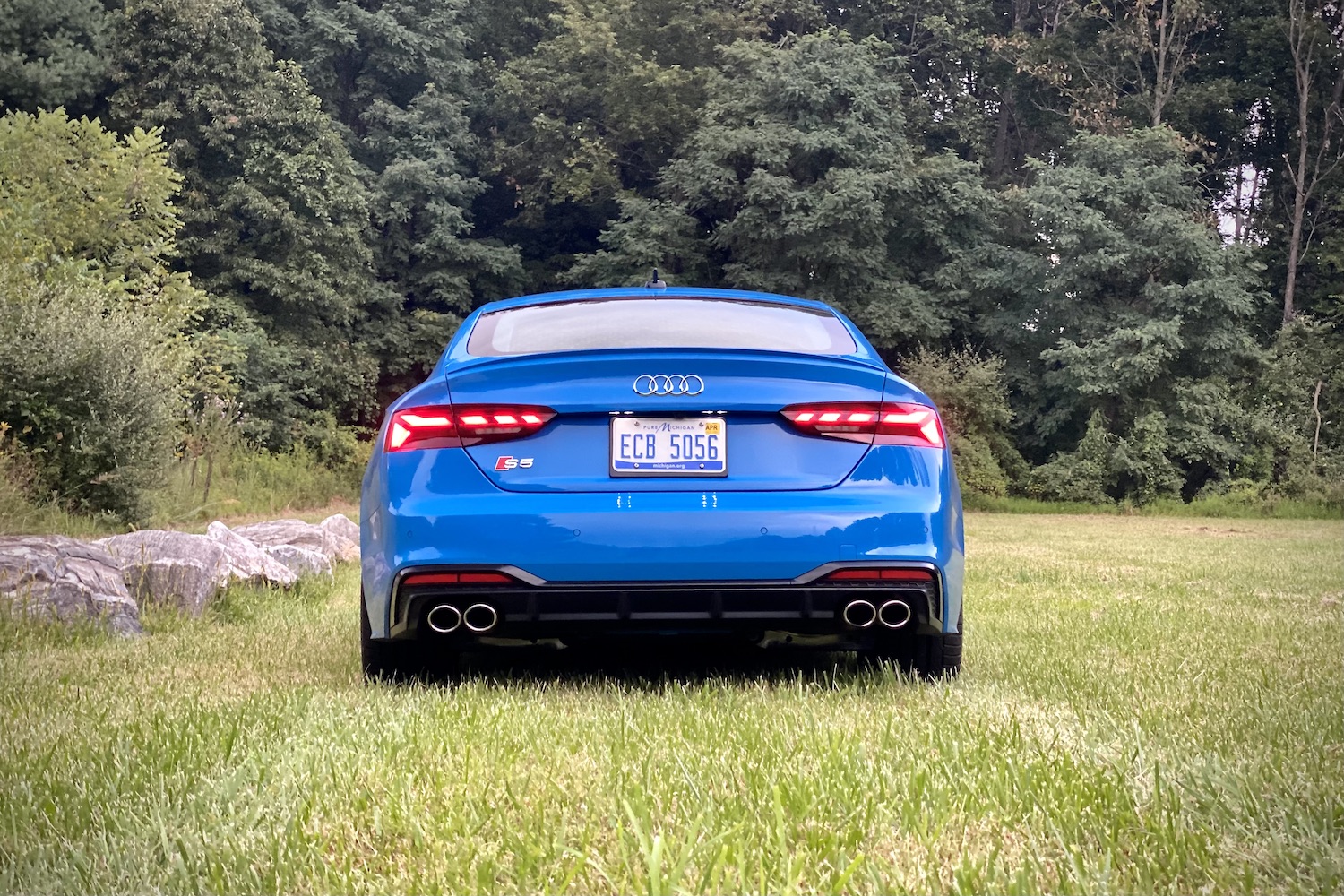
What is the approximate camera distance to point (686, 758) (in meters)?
3.38

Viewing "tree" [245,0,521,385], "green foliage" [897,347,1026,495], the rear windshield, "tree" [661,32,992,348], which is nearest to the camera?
the rear windshield

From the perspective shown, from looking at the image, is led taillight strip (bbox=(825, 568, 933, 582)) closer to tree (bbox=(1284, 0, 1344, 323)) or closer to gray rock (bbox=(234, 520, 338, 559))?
gray rock (bbox=(234, 520, 338, 559))

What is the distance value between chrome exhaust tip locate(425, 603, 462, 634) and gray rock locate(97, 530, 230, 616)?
3399 millimetres

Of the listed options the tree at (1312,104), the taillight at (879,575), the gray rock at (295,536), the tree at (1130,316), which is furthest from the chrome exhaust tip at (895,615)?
the tree at (1312,104)

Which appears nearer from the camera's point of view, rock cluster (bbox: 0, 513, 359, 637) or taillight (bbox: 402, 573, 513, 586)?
taillight (bbox: 402, 573, 513, 586)

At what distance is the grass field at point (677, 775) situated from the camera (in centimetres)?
249

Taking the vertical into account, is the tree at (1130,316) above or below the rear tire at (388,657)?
above

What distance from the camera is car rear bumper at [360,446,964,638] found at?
4332 millimetres

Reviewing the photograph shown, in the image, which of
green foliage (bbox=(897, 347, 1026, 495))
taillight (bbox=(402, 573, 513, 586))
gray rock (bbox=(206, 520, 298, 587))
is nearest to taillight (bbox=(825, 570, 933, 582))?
taillight (bbox=(402, 573, 513, 586))

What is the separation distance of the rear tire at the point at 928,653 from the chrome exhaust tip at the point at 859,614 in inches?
16.1

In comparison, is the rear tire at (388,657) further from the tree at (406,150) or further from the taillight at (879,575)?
the tree at (406,150)

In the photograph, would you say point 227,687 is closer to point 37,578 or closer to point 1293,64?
point 37,578

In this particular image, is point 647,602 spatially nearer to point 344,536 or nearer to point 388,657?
point 388,657

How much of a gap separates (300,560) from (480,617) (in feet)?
19.1
